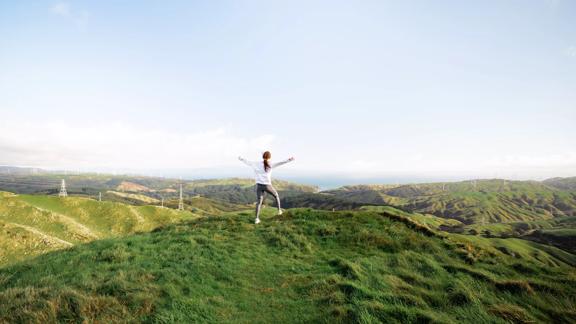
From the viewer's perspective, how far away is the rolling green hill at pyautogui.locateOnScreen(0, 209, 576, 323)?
22.2ft

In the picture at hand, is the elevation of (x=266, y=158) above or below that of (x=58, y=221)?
above

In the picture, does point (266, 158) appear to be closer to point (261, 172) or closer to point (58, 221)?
point (261, 172)

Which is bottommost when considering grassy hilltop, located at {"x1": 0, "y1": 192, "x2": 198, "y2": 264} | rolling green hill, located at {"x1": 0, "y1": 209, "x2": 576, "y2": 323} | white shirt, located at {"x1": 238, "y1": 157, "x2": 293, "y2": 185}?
grassy hilltop, located at {"x1": 0, "y1": 192, "x2": 198, "y2": 264}

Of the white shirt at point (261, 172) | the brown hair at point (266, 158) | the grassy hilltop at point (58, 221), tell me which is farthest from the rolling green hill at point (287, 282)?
the grassy hilltop at point (58, 221)

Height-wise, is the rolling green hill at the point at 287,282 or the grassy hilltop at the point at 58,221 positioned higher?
the rolling green hill at the point at 287,282

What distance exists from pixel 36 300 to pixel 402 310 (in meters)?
9.02

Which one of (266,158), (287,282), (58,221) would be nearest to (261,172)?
(266,158)

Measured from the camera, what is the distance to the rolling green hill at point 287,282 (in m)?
6.77

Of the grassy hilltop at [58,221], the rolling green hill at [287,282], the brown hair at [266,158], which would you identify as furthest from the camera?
the grassy hilltop at [58,221]

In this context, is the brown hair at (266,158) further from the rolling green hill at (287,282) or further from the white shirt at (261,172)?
the rolling green hill at (287,282)

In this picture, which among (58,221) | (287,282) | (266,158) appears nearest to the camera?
(287,282)

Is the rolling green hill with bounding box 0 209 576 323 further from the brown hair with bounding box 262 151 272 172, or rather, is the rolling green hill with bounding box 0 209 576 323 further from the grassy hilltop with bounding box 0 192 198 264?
the grassy hilltop with bounding box 0 192 198 264

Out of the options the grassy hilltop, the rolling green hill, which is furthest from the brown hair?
the grassy hilltop

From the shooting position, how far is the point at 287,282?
974cm
